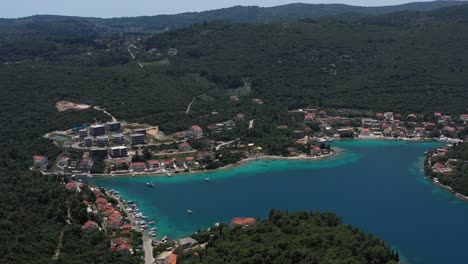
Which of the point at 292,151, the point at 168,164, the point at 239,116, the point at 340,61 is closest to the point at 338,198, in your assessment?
the point at 292,151

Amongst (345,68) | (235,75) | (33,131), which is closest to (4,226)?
(33,131)

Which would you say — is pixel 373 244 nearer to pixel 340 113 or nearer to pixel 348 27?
pixel 340 113

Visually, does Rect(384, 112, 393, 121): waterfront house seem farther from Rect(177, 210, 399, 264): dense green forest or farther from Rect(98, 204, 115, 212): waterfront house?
Rect(98, 204, 115, 212): waterfront house

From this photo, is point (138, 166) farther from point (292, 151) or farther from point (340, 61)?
point (340, 61)

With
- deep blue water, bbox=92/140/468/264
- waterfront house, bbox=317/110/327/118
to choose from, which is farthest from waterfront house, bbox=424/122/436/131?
waterfront house, bbox=317/110/327/118

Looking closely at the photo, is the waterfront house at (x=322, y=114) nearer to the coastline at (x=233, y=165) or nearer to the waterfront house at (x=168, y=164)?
the coastline at (x=233, y=165)

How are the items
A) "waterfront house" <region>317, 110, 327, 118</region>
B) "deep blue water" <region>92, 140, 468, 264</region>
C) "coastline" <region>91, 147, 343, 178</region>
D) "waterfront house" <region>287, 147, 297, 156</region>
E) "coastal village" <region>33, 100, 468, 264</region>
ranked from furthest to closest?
"waterfront house" <region>317, 110, 327, 118</region>, "waterfront house" <region>287, 147, 297, 156</region>, "coastline" <region>91, 147, 343, 178</region>, "deep blue water" <region>92, 140, 468, 264</region>, "coastal village" <region>33, 100, 468, 264</region>
